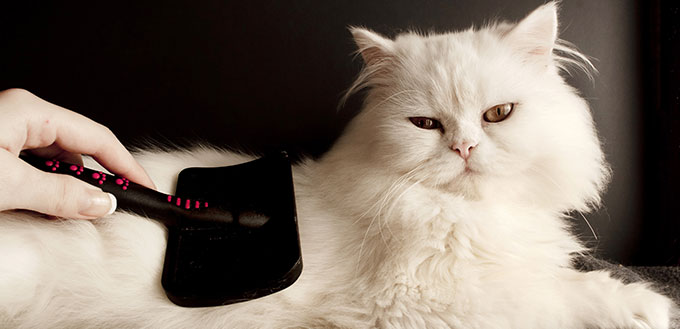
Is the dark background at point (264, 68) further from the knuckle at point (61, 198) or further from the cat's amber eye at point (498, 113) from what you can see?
the knuckle at point (61, 198)

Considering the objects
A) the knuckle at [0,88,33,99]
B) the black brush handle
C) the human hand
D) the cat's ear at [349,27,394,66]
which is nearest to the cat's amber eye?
the cat's ear at [349,27,394,66]

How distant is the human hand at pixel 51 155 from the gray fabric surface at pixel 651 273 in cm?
115

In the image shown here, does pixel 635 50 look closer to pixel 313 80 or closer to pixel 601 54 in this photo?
pixel 601 54

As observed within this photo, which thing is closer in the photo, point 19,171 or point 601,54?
point 19,171

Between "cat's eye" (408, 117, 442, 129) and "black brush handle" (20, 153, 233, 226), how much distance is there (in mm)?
438

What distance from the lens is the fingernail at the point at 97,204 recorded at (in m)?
0.85

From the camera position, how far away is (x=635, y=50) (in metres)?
1.38

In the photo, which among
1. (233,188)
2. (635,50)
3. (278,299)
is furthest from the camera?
(635,50)

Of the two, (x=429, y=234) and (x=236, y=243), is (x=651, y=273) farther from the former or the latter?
(x=236, y=243)

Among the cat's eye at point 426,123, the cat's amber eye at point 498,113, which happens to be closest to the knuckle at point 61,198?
the cat's eye at point 426,123

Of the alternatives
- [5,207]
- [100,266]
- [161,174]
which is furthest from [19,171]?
[161,174]

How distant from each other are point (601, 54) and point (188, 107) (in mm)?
1268

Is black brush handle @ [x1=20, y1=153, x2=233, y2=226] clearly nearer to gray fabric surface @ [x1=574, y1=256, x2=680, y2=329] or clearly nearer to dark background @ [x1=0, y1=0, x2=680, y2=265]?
dark background @ [x1=0, y1=0, x2=680, y2=265]

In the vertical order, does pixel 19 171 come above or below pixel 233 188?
above
